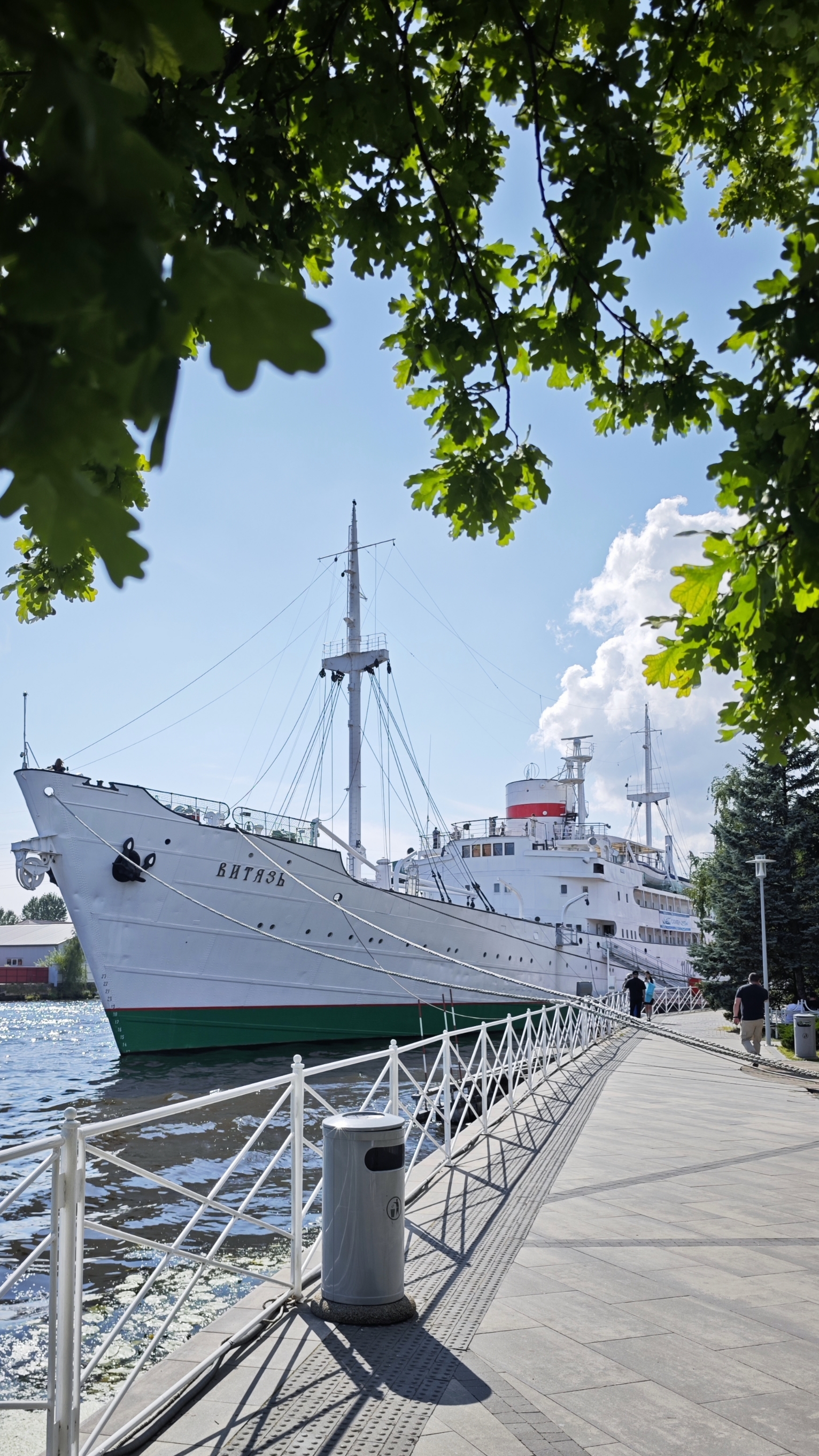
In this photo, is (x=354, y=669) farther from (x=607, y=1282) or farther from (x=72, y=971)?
(x=72, y=971)

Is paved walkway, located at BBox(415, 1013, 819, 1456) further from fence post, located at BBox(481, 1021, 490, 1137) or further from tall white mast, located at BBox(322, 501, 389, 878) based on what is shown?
tall white mast, located at BBox(322, 501, 389, 878)

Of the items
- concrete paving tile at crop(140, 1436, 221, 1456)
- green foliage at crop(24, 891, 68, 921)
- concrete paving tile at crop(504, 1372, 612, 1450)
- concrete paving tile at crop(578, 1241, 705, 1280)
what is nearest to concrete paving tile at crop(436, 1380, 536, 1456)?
concrete paving tile at crop(504, 1372, 612, 1450)

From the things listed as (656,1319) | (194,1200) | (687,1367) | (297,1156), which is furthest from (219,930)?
(687,1367)

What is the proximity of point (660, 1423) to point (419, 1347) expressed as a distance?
3.70ft

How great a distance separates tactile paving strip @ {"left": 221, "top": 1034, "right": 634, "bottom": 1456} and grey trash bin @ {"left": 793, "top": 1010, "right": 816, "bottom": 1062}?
1061 cm

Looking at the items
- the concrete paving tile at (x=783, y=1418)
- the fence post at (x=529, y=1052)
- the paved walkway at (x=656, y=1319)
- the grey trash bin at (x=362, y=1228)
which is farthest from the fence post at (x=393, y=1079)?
the fence post at (x=529, y=1052)

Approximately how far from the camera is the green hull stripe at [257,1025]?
2072cm

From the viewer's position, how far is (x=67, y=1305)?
131 inches

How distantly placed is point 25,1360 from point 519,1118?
5.47 metres

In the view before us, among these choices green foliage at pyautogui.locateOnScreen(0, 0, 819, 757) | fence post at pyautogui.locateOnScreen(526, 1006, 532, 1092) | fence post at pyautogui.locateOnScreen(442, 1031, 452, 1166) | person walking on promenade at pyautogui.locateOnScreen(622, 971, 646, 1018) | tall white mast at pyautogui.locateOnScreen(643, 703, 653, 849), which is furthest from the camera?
tall white mast at pyautogui.locateOnScreen(643, 703, 653, 849)

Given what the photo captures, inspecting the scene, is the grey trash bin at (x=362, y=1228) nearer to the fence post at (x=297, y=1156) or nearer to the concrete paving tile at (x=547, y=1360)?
the fence post at (x=297, y=1156)

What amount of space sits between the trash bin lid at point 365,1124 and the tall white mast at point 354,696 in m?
19.0

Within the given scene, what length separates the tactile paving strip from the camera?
3.40 meters

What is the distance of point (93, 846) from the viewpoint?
2023 cm
